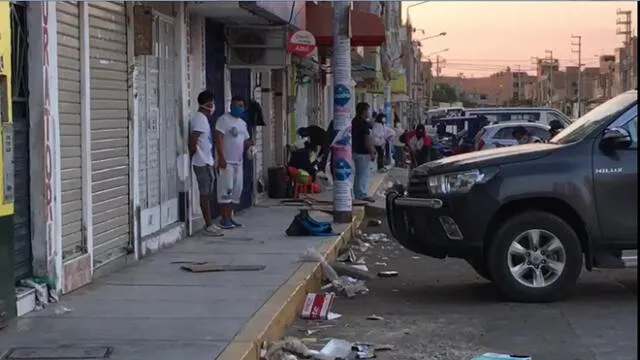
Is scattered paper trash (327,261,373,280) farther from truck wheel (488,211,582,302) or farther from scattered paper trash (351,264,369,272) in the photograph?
truck wheel (488,211,582,302)

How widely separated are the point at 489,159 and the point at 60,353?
14.2 ft

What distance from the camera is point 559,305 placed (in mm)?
8547

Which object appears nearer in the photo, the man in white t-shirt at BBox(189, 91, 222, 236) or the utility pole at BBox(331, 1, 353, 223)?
the man in white t-shirt at BBox(189, 91, 222, 236)

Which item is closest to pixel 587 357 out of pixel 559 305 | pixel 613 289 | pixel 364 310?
pixel 559 305

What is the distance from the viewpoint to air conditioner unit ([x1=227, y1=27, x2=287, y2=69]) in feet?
48.6

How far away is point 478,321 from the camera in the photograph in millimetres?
7980

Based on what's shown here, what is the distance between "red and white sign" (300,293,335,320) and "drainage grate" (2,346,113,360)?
90.0 inches

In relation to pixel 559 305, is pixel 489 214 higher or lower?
higher

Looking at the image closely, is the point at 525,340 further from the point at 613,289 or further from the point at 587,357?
the point at 613,289

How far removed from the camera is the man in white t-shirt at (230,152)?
40.4 feet

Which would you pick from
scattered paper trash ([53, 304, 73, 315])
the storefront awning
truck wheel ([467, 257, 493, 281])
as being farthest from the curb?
the storefront awning

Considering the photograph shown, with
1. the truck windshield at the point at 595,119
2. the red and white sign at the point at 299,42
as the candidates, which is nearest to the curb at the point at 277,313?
the truck windshield at the point at 595,119

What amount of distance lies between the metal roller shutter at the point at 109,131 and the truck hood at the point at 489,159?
3.02 m

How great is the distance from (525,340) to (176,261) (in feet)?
13.7
